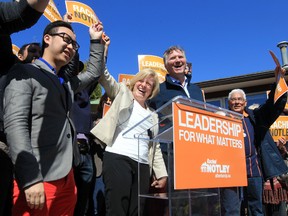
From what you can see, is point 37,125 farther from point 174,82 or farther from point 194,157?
point 174,82

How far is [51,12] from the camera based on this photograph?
406 centimetres

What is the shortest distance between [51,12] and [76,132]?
210 centimetres

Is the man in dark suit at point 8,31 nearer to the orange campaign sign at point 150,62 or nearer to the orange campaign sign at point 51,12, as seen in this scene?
the orange campaign sign at point 51,12

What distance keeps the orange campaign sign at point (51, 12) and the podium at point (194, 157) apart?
96.4 inches

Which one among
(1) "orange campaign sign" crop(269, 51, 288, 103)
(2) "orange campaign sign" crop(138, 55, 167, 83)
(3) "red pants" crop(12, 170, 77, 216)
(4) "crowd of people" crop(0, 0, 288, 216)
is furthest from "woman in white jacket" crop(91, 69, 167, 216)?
(2) "orange campaign sign" crop(138, 55, 167, 83)

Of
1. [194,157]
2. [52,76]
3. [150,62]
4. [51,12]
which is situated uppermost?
[150,62]

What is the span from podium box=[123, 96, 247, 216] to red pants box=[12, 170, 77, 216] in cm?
49

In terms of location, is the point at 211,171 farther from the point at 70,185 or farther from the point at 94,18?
the point at 94,18

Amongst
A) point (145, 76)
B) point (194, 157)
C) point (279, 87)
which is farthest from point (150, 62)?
point (194, 157)

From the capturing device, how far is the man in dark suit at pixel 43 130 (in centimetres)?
155

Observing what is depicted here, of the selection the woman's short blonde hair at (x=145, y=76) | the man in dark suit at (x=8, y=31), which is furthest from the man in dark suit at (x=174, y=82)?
the man in dark suit at (x=8, y=31)

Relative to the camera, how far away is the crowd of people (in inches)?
61.2

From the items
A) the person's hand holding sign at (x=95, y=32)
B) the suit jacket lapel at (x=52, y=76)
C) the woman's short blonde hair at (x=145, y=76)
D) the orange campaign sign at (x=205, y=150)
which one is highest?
the person's hand holding sign at (x=95, y=32)

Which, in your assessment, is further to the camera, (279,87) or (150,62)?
(150,62)
